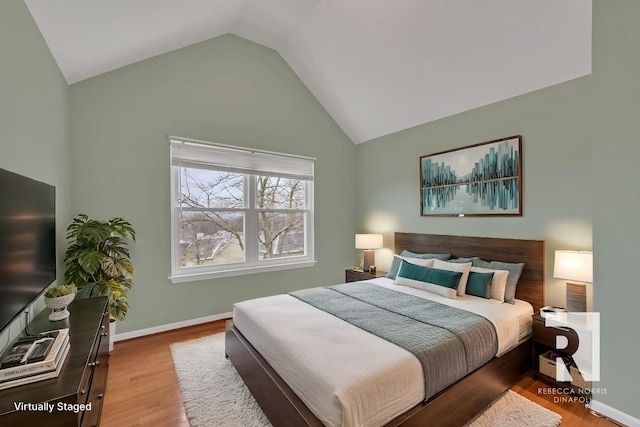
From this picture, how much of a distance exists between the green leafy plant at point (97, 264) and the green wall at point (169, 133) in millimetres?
438

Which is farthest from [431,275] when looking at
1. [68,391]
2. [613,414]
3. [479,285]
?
[68,391]

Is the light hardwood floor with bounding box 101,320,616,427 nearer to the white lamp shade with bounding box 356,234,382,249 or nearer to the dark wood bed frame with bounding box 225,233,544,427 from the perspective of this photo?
the dark wood bed frame with bounding box 225,233,544,427

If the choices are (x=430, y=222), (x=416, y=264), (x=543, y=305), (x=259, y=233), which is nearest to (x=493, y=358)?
(x=543, y=305)

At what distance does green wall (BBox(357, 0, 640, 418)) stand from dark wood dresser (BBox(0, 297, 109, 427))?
3018 mm

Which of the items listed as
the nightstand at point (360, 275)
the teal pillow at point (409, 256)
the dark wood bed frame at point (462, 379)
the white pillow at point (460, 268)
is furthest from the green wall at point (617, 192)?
the nightstand at point (360, 275)

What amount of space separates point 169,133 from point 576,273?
13.7ft

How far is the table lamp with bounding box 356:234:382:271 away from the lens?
4168 millimetres

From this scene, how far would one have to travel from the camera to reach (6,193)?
1.28 m

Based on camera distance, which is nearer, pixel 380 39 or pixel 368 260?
pixel 380 39

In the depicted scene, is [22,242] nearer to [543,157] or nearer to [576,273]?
[576,273]

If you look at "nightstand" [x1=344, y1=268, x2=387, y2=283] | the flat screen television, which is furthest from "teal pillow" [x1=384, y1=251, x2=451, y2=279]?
the flat screen television

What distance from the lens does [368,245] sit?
417cm

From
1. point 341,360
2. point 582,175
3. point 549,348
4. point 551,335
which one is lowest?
point 549,348

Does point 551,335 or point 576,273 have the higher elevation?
point 576,273
